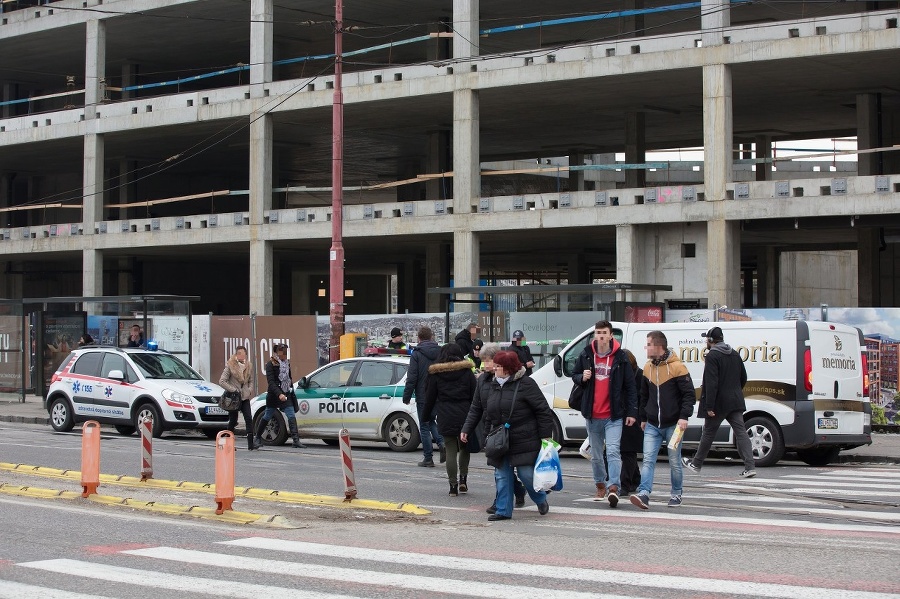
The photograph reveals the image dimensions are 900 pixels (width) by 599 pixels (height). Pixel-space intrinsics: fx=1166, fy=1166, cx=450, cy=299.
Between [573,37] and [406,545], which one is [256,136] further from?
[406,545]

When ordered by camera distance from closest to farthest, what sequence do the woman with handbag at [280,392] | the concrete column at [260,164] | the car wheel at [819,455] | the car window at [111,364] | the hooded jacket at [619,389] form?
the hooded jacket at [619,389] < the car wheel at [819,455] < the woman with handbag at [280,392] < the car window at [111,364] < the concrete column at [260,164]

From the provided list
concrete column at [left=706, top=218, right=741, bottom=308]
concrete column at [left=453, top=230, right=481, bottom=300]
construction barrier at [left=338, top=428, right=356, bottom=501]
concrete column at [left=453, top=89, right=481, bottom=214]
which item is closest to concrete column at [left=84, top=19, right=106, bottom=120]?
concrete column at [left=453, top=89, right=481, bottom=214]

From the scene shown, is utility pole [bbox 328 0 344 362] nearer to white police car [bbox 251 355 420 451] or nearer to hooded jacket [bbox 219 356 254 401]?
white police car [bbox 251 355 420 451]

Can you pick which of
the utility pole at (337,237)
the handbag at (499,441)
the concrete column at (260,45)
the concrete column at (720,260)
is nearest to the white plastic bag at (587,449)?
the handbag at (499,441)

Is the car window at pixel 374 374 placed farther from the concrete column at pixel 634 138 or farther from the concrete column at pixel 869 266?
the concrete column at pixel 869 266

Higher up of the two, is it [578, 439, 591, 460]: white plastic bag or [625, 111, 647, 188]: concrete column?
[625, 111, 647, 188]: concrete column

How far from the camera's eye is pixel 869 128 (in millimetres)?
34500

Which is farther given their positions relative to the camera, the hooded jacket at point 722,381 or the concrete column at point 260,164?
the concrete column at point 260,164

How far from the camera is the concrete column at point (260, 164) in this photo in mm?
37906

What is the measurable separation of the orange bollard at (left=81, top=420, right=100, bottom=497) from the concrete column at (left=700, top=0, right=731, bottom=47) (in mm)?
21695

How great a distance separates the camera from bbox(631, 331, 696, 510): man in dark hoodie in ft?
39.1

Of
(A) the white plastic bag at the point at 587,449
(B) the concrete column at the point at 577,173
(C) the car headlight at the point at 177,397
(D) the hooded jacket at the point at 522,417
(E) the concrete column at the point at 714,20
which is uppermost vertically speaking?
(E) the concrete column at the point at 714,20

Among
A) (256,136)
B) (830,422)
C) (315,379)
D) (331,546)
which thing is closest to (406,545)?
(331,546)

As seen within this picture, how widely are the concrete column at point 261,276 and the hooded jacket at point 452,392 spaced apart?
25.1m
